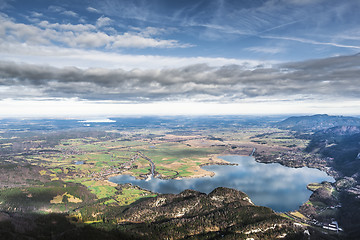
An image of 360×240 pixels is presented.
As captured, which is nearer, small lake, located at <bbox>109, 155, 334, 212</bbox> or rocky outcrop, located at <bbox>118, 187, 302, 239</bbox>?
rocky outcrop, located at <bbox>118, 187, 302, 239</bbox>

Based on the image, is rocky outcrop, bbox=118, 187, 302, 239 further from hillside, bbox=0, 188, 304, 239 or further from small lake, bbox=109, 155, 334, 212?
small lake, bbox=109, 155, 334, 212

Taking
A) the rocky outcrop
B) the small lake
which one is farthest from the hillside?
the small lake

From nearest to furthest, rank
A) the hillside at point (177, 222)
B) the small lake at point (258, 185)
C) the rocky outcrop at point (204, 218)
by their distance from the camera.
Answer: the rocky outcrop at point (204, 218) < the hillside at point (177, 222) < the small lake at point (258, 185)

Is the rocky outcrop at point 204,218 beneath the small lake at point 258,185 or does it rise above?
above

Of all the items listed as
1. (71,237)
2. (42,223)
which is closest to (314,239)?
(71,237)

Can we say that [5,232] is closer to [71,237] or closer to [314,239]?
[71,237]

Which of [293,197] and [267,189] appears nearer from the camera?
[293,197]

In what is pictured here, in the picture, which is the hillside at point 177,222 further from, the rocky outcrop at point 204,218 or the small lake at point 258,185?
the small lake at point 258,185

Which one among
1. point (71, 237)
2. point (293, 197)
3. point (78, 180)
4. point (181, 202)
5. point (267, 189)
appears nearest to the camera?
point (71, 237)

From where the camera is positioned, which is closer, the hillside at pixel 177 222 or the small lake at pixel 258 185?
the hillside at pixel 177 222

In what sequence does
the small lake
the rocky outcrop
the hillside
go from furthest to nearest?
the small lake, the hillside, the rocky outcrop

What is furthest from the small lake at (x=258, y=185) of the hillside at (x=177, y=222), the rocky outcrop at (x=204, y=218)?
the hillside at (x=177, y=222)
